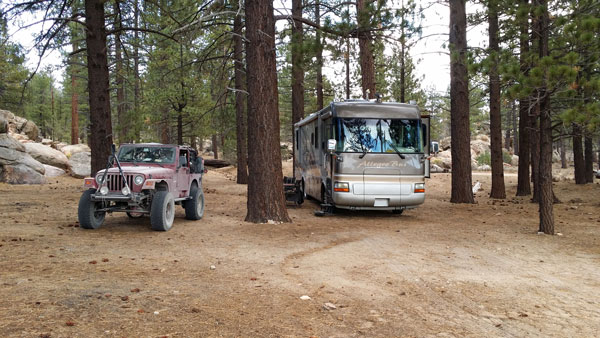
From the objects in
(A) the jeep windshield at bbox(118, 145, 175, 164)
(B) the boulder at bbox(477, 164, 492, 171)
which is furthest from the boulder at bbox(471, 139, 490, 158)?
(A) the jeep windshield at bbox(118, 145, 175, 164)

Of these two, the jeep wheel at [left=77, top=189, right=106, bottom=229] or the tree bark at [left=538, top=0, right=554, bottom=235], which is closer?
the tree bark at [left=538, top=0, right=554, bottom=235]

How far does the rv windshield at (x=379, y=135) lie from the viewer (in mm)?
11836

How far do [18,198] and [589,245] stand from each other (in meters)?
15.2

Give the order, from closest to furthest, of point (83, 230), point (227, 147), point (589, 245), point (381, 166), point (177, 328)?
point (177, 328)
point (589, 245)
point (83, 230)
point (381, 166)
point (227, 147)

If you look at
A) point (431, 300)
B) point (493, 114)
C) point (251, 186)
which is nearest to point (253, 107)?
point (251, 186)

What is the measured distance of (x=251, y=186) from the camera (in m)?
10.6

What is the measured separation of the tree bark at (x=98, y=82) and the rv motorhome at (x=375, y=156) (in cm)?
730

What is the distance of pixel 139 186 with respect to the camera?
9.02 m

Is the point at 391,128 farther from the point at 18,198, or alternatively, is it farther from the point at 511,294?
the point at 18,198

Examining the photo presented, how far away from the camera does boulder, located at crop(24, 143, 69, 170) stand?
945 inches

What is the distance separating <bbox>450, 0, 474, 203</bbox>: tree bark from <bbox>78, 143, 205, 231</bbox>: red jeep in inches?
373

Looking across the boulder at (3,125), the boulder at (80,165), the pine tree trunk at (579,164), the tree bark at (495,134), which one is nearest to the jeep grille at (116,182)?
the tree bark at (495,134)

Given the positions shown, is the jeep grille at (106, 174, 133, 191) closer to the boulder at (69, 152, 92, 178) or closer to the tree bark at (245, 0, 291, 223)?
the tree bark at (245, 0, 291, 223)

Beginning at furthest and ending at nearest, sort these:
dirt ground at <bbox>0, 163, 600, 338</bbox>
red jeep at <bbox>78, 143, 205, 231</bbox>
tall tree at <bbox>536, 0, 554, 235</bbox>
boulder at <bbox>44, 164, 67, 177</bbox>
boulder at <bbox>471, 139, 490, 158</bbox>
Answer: boulder at <bbox>471, 139, 490, 158</bbox>
boulder at <bbox>44, 164, 67, 177</bbox>
red jeep at <bbox>78, 143, 205, 231</bbox>
tall tree at <bbox>536, 0, 554, 235</bbox>
dirt ground at <bbox>0, 163, 600, 338</bbox>
